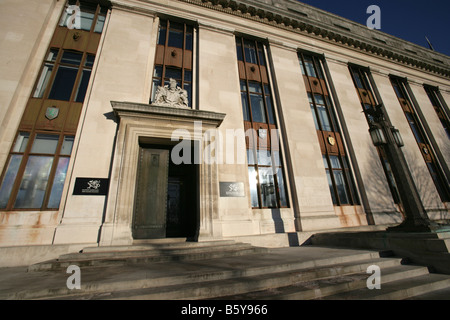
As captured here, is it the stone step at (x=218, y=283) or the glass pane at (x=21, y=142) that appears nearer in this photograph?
the stone step at (x=218, y=283)

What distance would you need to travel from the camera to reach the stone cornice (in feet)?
42.1

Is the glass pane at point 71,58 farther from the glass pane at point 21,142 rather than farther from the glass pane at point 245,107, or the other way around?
the glass pane at point 245,107

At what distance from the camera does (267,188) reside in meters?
9.65

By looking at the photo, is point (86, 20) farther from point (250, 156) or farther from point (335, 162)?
point (335, 162)

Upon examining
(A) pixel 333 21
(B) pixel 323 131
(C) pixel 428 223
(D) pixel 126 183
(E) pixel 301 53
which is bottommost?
(C) pixel 428 223

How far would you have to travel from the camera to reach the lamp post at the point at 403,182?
19.1 feet

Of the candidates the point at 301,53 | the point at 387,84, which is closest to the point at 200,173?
the point at 301,53

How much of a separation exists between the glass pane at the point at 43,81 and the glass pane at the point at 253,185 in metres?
9.92

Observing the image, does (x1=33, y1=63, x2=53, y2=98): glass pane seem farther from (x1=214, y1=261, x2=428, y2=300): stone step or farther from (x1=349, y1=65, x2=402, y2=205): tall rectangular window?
(x1=349, y1=65, x2=402, y2=205): tall rectangular window

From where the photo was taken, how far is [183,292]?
3078 millimetres

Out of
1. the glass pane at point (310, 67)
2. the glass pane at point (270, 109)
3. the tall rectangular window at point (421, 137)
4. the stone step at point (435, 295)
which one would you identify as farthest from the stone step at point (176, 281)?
the tall rectangular window at point (421, 137)

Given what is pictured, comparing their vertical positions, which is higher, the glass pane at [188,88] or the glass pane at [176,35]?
the glass pane at [176,35]
